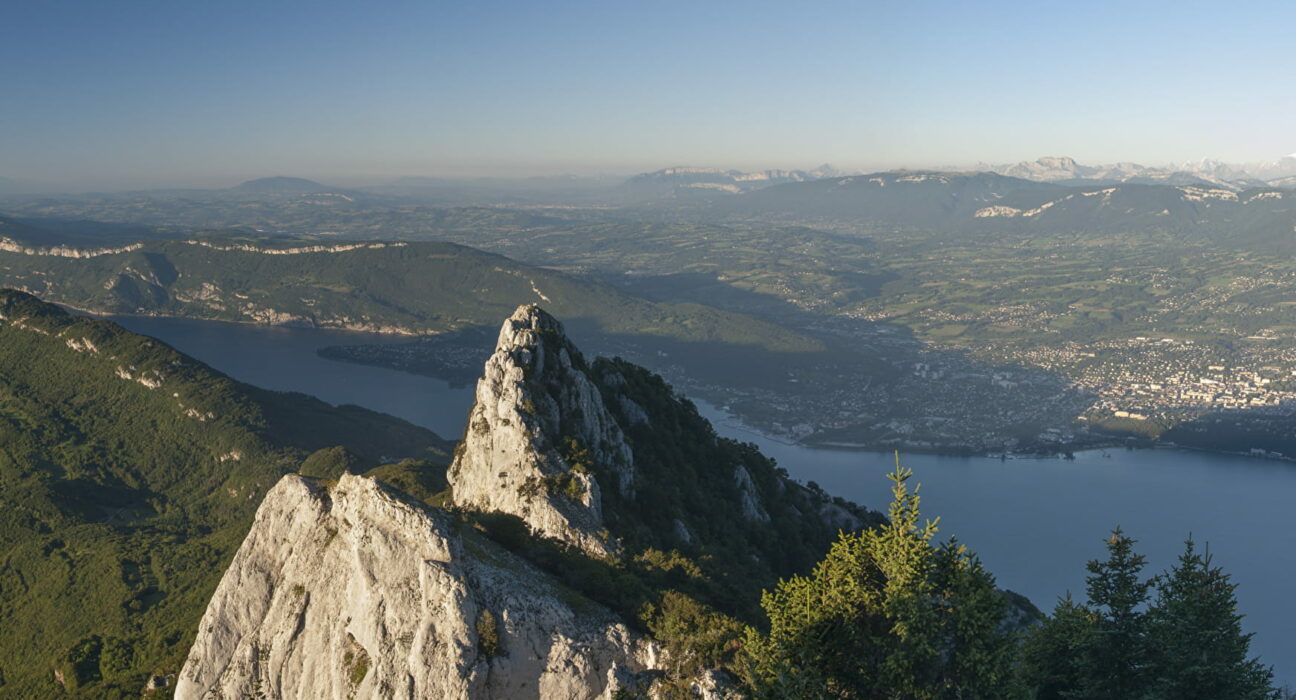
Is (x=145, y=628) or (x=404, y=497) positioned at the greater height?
(x=404, y=497)

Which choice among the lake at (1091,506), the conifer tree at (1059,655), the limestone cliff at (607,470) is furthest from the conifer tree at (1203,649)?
the lake at (1091,506)

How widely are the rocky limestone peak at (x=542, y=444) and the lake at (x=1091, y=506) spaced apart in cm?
6843

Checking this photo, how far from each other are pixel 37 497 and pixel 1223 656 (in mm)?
104821

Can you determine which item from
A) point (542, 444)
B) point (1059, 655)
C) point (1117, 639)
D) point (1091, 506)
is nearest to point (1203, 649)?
point (1117, 639)

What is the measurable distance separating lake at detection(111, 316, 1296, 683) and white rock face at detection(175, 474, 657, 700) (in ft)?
256

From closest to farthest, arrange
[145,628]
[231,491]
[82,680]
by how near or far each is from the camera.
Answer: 1. [82,680]
2. [145,628]
3. [231,491]

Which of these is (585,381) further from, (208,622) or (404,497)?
(208,622)

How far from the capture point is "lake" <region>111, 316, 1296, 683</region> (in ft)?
310

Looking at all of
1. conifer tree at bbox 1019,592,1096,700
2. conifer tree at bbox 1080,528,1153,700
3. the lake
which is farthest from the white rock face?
the lake

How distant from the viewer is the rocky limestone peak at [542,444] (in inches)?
1377

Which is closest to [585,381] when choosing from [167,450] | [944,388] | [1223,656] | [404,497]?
[404,497]

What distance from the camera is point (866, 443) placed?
147m

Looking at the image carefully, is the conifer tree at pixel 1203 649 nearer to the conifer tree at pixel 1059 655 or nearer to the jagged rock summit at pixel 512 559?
the conifer tree at pixel 1059 655

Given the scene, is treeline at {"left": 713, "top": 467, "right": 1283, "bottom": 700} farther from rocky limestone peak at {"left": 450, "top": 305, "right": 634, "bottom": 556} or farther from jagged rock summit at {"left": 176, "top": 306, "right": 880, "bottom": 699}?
rocky limestone peak at {"left": 450, "top": 305, "right": 634, "bottom": 556}
